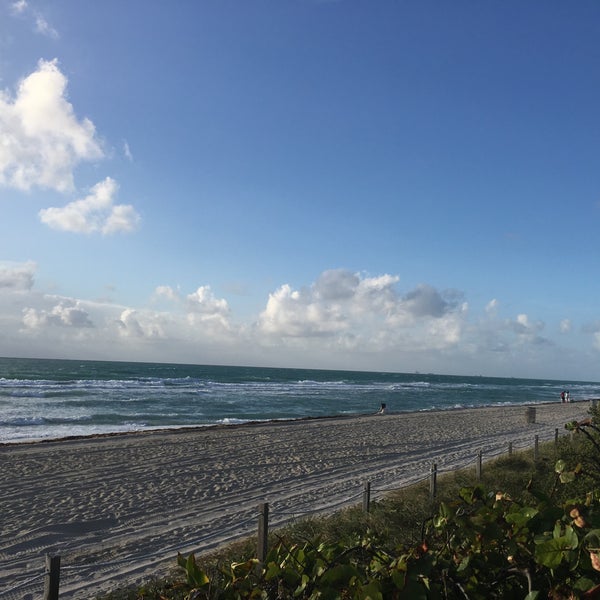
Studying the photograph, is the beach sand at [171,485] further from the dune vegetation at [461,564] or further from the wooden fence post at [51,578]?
the dune vegetation at [461,564]

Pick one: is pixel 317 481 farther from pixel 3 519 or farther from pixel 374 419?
pixel 374 419

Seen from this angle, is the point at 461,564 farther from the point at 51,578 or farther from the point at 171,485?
the point at 171,485

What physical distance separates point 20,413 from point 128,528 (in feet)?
87.1

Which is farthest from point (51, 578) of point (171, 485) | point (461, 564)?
point (171, 485)

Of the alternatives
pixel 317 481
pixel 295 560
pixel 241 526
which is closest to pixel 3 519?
pixel 241 526

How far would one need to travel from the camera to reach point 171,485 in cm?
1439

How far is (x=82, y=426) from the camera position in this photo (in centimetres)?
2827

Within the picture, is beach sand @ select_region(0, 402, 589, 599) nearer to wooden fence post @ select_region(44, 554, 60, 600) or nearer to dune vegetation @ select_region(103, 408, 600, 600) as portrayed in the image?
wooden fence post @ select_region(44, 554, 60, 600)

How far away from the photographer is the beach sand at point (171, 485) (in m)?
9.32

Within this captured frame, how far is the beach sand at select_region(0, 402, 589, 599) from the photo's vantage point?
30.6 ft

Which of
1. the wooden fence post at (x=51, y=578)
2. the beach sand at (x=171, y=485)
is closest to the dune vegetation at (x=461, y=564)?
the wooden fence post at (x=51, y=578)

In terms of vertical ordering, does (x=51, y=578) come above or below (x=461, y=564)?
below

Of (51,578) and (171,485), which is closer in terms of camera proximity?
(51,578)

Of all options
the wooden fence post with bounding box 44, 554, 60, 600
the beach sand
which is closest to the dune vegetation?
the wooden fence post with bounding box 44, 554, 60, 600
